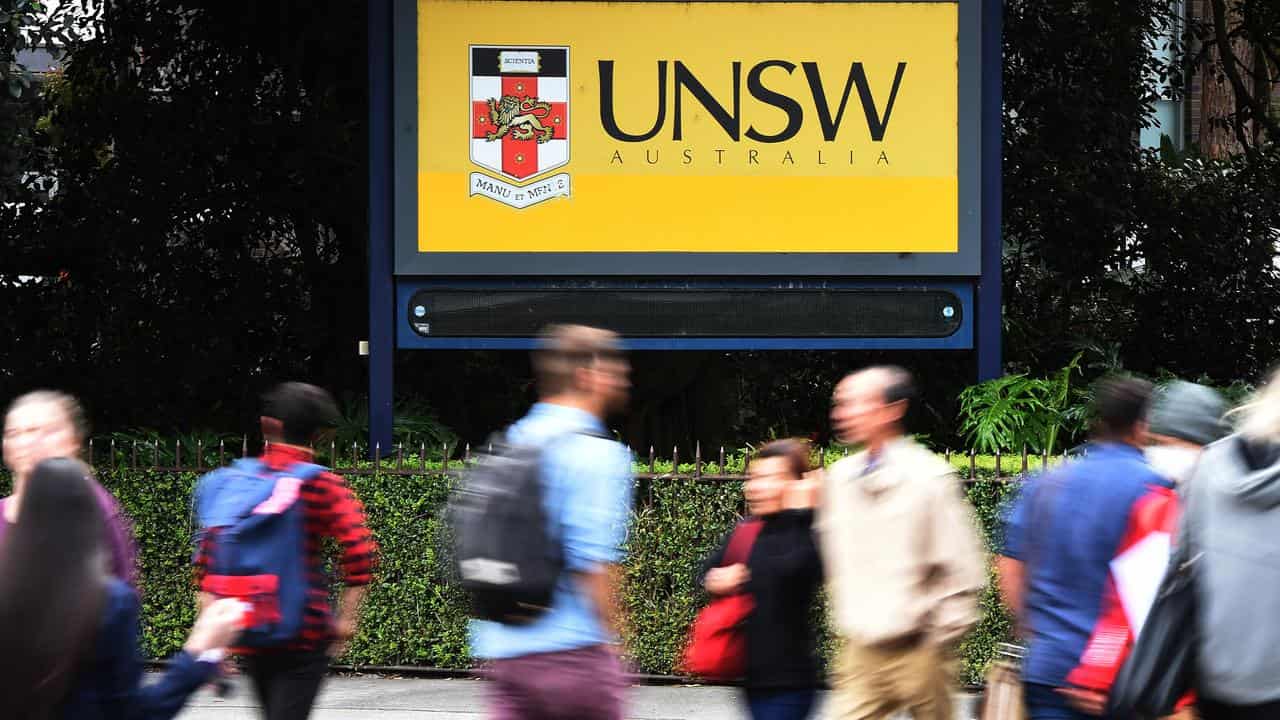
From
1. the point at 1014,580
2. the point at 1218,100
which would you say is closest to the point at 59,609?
the point at 1014,580

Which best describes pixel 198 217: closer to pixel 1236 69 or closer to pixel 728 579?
pixel 728 579

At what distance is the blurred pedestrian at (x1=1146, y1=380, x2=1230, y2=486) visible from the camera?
503 cm

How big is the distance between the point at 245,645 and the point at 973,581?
2300 mm

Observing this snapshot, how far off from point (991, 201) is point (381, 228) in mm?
3899

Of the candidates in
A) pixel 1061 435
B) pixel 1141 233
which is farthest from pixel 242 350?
pixel 1141 233

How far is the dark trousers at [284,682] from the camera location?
187 inches

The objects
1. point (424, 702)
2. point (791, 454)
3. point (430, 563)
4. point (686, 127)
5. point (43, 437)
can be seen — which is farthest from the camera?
point (686, 127)

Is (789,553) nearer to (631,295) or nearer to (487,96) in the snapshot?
(631,295)

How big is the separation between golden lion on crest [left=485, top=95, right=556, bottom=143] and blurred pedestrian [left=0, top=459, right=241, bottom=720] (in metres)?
6.43

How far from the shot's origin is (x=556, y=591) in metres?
3.77

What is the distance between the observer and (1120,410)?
4551 mm

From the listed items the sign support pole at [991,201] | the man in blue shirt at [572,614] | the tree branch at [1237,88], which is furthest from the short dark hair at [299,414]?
the tree branch at [1237,88]

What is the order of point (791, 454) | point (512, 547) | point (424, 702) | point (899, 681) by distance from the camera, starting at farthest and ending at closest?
point (424, 702)
point (791, 454)
point (899, 681)
point (512, 547)

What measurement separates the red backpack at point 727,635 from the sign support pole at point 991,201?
4.93 m
